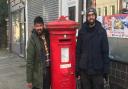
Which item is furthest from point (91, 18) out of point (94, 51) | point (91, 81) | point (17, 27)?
point (17, 27)

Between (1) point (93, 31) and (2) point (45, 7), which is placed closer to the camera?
(1) point (93, 31)

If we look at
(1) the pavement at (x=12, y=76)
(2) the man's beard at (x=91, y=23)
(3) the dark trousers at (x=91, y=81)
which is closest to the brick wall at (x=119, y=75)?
(3) the dark trousers at (x=91, y=81)

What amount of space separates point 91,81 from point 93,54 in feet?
1.57

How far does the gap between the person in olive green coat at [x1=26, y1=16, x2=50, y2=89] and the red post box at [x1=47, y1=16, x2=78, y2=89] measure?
146 millimetres

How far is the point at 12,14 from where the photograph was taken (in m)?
26.8

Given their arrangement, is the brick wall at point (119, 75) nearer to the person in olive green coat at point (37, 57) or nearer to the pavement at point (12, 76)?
the person in olive green coat at point (37, 57)

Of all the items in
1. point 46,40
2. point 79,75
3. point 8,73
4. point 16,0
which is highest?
point 16,0

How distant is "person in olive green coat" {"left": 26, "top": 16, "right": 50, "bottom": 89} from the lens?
702 centimetres

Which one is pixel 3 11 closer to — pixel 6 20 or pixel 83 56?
pixel 6 20

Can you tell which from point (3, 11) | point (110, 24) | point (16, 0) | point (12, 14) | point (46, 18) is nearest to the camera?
point (110, 24)

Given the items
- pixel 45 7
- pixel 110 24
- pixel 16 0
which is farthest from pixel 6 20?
pixel 110 24

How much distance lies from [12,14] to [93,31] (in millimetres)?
20377

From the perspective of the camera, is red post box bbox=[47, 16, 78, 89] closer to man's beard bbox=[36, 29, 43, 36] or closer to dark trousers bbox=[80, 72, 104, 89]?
man's beard bbox=[36, 29, 43, 36]

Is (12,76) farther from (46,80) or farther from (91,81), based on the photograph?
(91,81)
